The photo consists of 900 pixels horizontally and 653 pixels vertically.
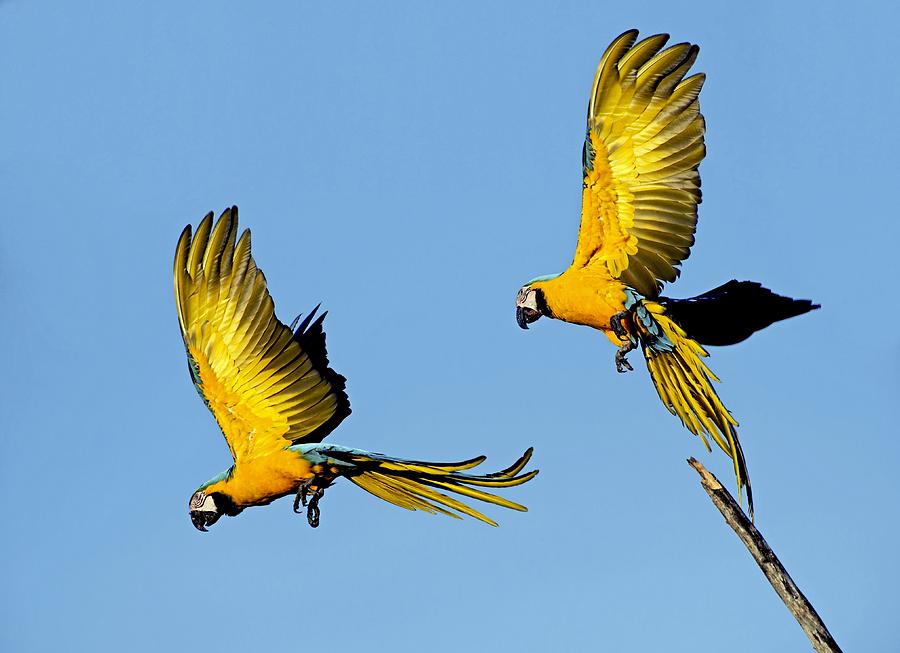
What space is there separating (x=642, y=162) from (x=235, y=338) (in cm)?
267

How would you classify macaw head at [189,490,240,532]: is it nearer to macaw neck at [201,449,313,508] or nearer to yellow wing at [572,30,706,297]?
macaw neck at [201,449,313,508]

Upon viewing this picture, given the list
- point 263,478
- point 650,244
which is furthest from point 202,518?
point 650,244

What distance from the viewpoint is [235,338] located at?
24.1 feet

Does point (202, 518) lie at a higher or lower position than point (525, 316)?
lower

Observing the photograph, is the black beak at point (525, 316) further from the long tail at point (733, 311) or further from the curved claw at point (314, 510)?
the curved claw at point (314, 510)

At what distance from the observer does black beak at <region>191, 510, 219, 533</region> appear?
735 cm

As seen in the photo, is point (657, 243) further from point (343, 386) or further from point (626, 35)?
point (343, 386)

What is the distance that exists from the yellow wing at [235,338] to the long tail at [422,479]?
16.8 inches

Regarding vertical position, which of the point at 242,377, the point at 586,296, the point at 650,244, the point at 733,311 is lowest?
the point at 242,377

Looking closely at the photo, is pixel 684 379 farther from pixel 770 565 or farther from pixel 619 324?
pixel 770 565

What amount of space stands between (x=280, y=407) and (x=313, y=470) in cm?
47

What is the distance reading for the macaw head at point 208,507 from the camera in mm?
7301

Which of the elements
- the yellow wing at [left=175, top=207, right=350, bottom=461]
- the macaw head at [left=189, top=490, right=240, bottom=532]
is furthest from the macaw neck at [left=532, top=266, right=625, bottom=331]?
the macaw head at [left=189, top=490, right=240, bottom=532]

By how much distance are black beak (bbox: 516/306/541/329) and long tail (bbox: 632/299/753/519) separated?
2.41 ft
